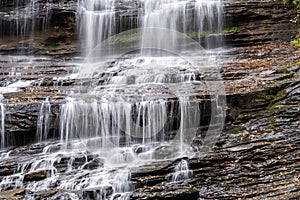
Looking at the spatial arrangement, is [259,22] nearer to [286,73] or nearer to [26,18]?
[286,73]

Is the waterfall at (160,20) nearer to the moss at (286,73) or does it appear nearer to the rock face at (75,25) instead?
the rock face at (75,25)

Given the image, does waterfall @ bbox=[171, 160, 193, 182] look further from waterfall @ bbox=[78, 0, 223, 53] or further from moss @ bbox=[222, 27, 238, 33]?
moss @ bbox=[222, 27, 238, 33]

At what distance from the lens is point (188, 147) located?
7.95 meters

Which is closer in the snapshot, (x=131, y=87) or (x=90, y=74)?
(x=131, y=87)

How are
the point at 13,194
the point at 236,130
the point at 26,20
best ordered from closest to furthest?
the point at 13,194 → the point at 236,130 → the point at 26,20

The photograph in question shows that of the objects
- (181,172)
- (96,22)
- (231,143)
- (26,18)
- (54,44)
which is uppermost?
(26,18)

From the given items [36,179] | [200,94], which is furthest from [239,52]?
[36,179]

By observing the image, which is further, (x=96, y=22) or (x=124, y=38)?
(x=96, y=22)

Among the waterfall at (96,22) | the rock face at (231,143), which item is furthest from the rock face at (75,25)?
the rock face at (231,143)

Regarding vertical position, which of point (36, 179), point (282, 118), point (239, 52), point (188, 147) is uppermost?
point (239, 52)

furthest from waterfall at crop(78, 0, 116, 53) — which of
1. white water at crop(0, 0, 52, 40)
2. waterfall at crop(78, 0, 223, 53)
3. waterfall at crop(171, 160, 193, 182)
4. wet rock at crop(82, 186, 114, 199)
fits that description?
wet rock at crop(82, 186, 114, 199)

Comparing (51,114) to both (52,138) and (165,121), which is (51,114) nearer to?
(52,138)

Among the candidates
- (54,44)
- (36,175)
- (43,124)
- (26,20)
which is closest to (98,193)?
(36,175)

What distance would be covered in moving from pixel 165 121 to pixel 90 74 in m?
4.49
